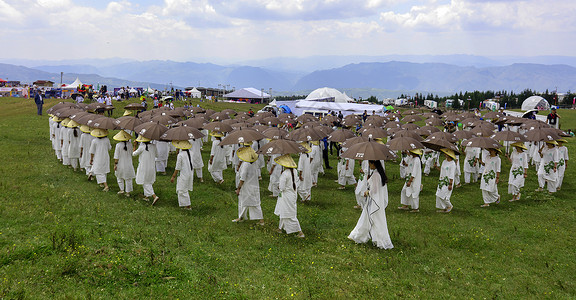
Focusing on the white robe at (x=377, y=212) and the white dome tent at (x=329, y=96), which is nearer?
the white robe at (x=377, y=212)

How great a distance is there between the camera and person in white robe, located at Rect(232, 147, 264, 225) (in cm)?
1084

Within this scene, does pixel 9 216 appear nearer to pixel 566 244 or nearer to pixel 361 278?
pixel 361 278

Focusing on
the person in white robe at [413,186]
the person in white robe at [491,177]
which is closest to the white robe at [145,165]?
the person in white robe at [413,186]

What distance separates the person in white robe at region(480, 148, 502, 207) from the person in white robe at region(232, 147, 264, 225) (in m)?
8.22

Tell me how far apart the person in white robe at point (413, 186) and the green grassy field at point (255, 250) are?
1.74ft

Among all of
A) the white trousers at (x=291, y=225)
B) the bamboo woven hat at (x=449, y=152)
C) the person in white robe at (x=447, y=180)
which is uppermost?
the bamboo woven hat at (x=449, y=152)

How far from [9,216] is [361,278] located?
871cm

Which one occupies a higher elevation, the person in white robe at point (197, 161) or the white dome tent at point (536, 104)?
the white dome tent at point (536, 104)

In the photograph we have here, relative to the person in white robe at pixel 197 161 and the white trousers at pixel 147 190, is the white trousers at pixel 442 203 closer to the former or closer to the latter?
the person in white robe at pixel 197 161

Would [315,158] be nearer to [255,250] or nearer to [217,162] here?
[217,162]

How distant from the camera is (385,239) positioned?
9.80 m

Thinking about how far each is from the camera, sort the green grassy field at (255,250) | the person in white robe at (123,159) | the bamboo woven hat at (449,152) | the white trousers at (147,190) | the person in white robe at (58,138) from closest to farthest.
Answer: the green grassy field at (255,250) → the white trousers at (147,190) → the person in white robe at (123,159) → the bamboo woven hat at (449,152) → the person in white robe at (58,138)

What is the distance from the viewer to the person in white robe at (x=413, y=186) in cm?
1286

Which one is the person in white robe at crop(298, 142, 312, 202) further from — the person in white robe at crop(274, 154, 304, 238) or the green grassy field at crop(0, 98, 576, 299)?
the person in white robe at crop(274, 154, 304, 238)
